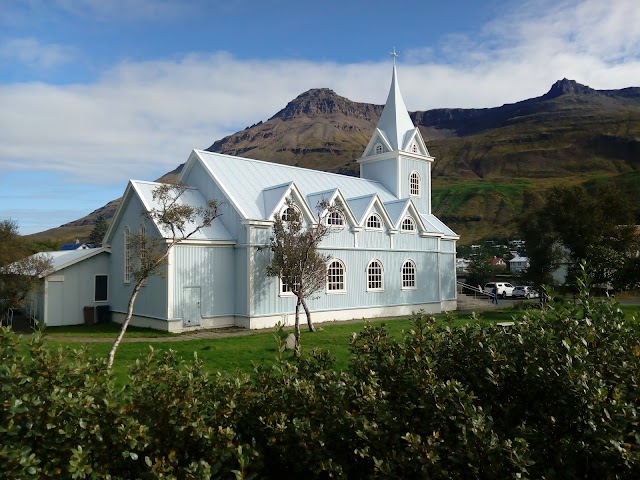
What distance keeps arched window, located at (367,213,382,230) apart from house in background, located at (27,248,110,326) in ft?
44.2

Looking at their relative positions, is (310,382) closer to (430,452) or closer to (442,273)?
(430,452)

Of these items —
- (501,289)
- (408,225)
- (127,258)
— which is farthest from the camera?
(501,289)

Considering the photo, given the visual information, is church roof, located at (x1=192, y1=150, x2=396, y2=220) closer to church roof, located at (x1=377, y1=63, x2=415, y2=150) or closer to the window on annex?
church roof, located at (x1=377, y1=63, x2=415, y2=150)

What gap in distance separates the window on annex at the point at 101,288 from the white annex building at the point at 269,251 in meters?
0.27

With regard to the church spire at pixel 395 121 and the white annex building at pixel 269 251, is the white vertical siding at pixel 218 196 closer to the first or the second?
the white annex building at pixel 269 251

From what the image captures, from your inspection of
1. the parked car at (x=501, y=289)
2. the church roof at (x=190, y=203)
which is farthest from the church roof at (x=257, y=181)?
the parked car at (x=501, y=289)

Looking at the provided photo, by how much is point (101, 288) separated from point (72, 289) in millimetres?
1339

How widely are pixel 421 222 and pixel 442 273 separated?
4.22 m

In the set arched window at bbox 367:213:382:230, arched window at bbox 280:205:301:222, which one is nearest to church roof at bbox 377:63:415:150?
arched window at bbox 367:213:382:230

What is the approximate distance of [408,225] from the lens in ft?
91.7

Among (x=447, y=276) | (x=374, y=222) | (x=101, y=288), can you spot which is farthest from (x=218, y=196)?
(x=447, y=276)

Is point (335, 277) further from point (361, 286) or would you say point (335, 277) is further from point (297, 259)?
point (297, 259)

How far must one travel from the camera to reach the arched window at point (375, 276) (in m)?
25.7

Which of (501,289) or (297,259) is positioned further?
(501,289)
